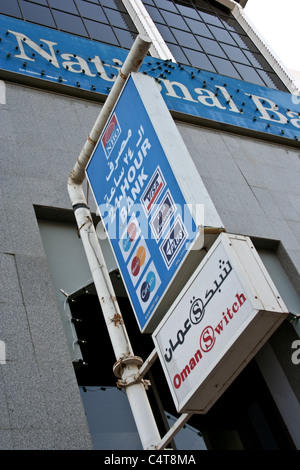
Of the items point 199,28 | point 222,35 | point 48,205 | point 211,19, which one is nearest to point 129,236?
point 48,205

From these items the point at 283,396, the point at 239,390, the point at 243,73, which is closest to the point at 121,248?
the point at 283,396

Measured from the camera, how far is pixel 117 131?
579 cm

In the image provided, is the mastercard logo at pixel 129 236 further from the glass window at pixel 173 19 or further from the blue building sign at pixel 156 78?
the glass window at pixel 173 19

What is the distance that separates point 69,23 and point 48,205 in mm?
7692

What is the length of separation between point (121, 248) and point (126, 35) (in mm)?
10967

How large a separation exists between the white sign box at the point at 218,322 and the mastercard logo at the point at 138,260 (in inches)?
27.9

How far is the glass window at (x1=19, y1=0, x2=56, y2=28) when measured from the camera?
1354 centimetres

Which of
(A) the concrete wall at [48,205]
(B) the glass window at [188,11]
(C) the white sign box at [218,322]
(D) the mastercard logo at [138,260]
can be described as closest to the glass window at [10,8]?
(A) the concrete wall at [48,205]

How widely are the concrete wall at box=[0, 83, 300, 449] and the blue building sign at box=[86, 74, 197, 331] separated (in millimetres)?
1416

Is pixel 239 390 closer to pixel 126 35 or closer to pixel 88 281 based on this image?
pixel 88 281

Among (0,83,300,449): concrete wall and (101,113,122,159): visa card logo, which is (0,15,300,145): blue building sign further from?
(101,113,122,159): visa card logo

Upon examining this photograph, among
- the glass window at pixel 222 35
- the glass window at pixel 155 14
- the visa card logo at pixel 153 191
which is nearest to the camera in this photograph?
the visa card logo at pixel 153 191

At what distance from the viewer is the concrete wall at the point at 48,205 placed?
18.3 feet

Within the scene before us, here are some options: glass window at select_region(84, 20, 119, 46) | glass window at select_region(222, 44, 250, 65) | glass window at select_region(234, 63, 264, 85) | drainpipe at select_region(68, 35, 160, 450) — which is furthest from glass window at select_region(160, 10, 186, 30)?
drainpipe at select_region(68, 35, 160, 450)
